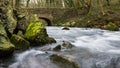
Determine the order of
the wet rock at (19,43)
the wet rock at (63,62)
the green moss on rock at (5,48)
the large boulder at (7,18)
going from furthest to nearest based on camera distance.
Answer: the large boulder at (7,18) < the wet rock at (19,43) < the green moss on rock at (5,48) < the wet rock at (63,62)

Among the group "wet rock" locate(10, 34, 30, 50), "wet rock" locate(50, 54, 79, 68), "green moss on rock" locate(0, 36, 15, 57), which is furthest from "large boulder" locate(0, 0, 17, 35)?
"wet rock" locate(50, 54, 79, 68)

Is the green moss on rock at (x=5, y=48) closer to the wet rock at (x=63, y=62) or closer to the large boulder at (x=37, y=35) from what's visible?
the wet rock at (x=63, y=62)

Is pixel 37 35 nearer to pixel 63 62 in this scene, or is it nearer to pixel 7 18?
pixel 7 18

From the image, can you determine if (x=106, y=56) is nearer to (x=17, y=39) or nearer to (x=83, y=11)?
(x=17, y=39)

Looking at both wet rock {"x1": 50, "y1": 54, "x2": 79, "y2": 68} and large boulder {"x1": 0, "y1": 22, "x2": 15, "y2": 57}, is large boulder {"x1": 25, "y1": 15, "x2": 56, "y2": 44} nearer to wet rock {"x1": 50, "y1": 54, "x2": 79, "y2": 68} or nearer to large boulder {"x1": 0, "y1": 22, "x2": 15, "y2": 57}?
large boulder {"x1": 0, "y1": 22, "x2": 15, "y2": 57}

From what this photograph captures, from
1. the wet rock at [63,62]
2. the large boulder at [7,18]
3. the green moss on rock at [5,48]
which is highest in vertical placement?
the large boulder at [7,18]

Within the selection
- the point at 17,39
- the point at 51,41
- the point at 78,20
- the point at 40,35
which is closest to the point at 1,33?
the point at 17,39

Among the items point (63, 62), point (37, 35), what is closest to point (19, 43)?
point (37, 35)

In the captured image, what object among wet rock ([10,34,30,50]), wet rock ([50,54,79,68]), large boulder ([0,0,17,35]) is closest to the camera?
wet rock ([50,54,79,68])

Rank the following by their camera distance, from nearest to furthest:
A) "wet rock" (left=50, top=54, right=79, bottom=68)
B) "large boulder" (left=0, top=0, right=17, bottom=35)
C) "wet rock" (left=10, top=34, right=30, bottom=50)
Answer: "wet rock" (left=50, top=54, right=79, bottom=68) → "wet rock" (left=10, top=34, right=30, bottom=50) → "large boulder" (left=0, top=0, right=17, bottom=35)

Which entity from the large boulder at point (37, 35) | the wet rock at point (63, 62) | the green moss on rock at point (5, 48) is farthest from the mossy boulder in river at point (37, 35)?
the wet rock at point (63, 62)

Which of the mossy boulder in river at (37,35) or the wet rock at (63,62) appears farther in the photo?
the mossy boulder in river at (37,35)

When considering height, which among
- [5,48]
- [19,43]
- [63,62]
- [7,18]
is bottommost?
[63,62]

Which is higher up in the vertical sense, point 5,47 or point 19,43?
point 5,47
